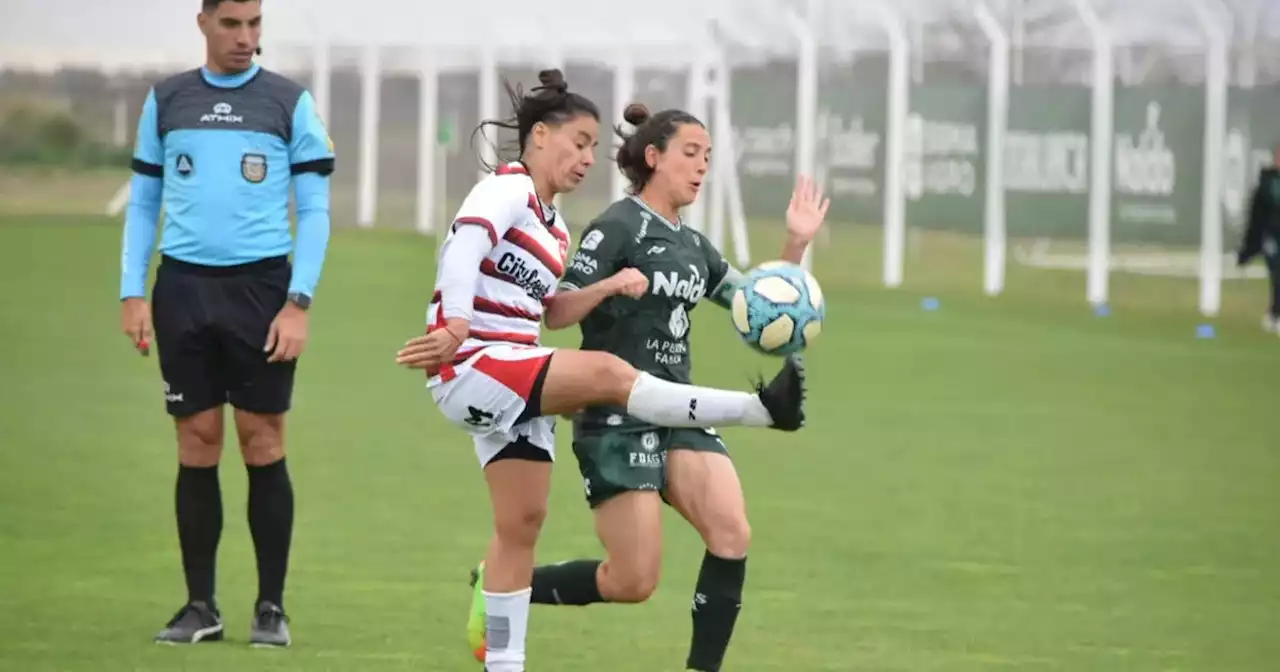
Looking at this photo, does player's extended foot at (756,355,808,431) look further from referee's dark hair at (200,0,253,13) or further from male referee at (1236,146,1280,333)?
male referee at (1236,146,1280,333)

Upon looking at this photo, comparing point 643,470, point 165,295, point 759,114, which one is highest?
point 759,114

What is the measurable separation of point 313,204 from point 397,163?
40142mm

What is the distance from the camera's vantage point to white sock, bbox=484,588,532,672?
6789 millimetres

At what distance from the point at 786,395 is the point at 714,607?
950 mm

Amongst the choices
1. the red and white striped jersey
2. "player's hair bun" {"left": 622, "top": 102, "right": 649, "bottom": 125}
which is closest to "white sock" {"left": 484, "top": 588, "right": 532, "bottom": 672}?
the red and white striped jersey

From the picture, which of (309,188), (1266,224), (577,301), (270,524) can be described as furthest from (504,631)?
(1266,224)

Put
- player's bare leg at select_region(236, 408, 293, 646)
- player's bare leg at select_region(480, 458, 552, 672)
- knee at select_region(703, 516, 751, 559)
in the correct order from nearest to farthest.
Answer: player's bare leg at select_region(480, 458, 552, 672) → knee at select_region(703, 516, 751, 559) → player's bare leg at select_region(236, 408, 293, 646)

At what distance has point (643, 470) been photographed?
6.98 meters

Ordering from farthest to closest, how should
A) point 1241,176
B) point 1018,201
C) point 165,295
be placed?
point 1018,201 < point 1241,176 < point 165,295

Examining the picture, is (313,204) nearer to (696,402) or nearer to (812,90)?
(696,402)

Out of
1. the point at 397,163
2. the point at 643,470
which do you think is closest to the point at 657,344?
the point at 643,470

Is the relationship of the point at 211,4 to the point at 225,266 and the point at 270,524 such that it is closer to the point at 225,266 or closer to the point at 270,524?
the point at 225,266

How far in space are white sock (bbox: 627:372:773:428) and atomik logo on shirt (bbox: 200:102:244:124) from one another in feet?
6.33

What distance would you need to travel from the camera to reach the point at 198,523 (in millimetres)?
7879
